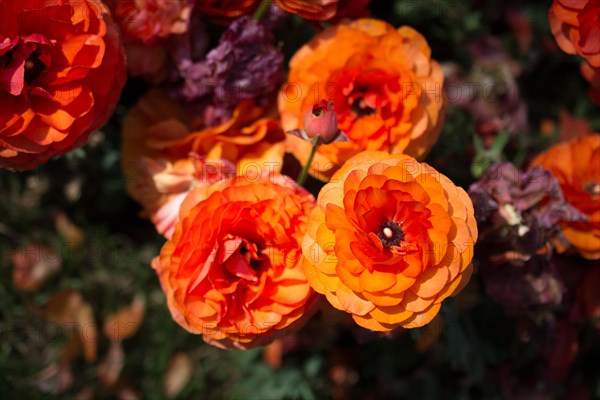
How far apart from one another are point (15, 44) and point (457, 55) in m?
1.08

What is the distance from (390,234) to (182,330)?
0.78 m

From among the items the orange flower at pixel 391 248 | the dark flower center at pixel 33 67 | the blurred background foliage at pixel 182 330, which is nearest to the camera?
the orange flower at pixel 391 248

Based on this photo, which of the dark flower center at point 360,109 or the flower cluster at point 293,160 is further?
the dark flower center at point 360,109

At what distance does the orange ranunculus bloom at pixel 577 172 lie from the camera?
1030 millimetres

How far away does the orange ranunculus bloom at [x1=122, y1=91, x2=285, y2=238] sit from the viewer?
3.40 ft

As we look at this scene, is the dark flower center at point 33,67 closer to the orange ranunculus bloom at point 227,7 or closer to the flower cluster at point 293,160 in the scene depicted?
the flower cluster at point 293,160

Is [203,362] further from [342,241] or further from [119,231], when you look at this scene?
[342,241]

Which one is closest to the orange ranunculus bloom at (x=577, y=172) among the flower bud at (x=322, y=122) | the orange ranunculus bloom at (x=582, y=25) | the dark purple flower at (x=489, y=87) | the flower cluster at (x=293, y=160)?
the flower cluster at (x=293, y=160)

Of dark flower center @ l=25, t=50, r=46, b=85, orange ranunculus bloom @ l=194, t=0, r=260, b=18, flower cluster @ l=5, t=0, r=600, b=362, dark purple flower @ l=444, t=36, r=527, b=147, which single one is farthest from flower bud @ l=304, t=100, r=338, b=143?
dark purple flower @ l=444, t=36, r=527, b=147

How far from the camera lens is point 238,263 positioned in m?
0.92

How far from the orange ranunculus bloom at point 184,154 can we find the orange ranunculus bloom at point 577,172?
1.54 feet

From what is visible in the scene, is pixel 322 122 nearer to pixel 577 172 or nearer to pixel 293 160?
pixel 293 160

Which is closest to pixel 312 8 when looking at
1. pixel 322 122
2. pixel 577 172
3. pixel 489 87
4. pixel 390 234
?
pixel 322 122

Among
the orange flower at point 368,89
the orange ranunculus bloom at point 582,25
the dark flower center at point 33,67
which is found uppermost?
the orange ranunculus bloom at point 582,25
